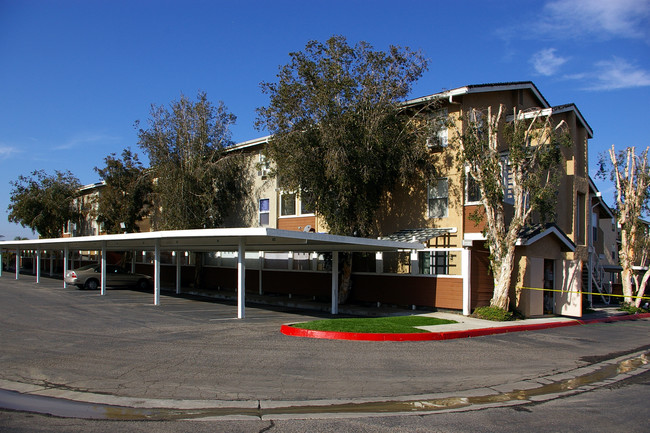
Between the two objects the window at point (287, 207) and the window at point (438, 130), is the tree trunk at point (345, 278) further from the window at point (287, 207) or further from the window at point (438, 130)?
the window at point (438, 130)

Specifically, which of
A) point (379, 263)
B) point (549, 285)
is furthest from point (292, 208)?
point (549, 285)

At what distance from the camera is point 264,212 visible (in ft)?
90.3

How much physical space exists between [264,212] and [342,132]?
10386 mm

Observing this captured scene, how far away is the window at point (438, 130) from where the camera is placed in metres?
19.0

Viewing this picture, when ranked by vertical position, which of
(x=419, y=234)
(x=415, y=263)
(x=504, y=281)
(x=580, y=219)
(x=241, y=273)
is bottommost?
(x=504, y=281)

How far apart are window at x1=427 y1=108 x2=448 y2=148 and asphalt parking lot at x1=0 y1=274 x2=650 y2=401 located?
7895 millimetres

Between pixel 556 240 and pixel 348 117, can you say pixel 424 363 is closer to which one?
pixel 348 117

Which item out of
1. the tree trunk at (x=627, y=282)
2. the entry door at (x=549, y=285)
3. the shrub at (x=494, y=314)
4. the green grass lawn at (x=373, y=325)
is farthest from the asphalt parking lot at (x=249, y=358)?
the tree trunk at (x=627, y=282)

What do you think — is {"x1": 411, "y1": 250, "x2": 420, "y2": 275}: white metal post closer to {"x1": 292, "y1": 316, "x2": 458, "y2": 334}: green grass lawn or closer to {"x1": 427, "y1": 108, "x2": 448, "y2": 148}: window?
{"x1": 427, "y1": 108, "x2": 448, "y2": 148}: window

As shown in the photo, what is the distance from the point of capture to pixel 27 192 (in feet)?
141

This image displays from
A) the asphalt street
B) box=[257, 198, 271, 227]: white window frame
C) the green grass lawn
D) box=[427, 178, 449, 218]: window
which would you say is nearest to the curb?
the green grass lawn

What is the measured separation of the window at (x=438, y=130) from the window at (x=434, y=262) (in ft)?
13.8

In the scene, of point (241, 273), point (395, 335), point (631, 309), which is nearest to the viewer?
point (395, 335)

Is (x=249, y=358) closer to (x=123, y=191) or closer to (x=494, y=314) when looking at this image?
(x=494, y=314)
